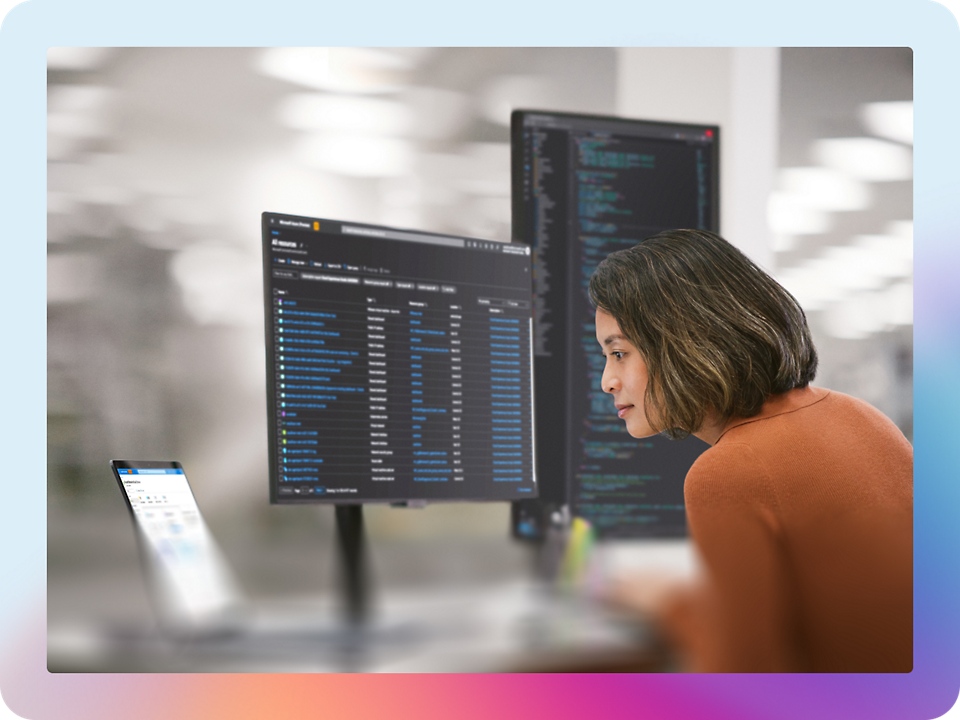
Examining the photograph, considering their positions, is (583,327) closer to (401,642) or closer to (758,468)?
(758,468)

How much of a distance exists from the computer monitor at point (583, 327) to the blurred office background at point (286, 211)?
70 millimetres

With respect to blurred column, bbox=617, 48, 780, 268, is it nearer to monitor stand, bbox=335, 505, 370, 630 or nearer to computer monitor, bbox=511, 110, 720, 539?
computer monitor, bbox=511, 110, 720, 539

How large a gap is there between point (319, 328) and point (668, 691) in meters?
0.92

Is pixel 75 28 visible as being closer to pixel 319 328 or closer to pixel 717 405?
pixel 319 328

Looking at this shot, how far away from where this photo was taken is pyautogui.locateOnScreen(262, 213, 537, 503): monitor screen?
1.76 m

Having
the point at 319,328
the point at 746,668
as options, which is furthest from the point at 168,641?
the point at 746,668

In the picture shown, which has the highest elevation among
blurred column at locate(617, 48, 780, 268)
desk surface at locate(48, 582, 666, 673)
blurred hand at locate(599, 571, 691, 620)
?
blurred column at locate(617, 48, 780, 268)

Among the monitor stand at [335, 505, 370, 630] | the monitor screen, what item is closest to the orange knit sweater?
the monitor screen

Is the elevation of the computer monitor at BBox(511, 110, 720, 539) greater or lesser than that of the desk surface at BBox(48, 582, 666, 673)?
greater

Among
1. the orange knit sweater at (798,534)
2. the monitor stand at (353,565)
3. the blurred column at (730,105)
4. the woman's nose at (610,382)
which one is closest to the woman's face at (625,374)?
the woman's nose at (610,382)

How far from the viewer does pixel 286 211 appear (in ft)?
6.03

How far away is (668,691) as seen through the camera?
5.72ft

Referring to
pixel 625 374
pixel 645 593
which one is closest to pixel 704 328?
pixel 625 374

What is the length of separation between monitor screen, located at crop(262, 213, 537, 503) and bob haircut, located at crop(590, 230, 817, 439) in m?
0.29
